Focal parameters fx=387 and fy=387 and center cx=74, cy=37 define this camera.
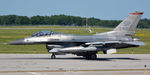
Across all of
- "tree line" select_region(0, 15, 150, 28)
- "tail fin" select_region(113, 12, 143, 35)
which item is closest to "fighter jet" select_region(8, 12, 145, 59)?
"tail fin" select_region(113, 12, 143, 35)

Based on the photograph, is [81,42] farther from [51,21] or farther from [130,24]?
[51,21]

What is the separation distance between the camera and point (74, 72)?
880 inches

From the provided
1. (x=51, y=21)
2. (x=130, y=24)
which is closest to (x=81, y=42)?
(x=130, y=24)

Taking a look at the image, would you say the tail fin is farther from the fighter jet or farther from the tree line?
the tree line

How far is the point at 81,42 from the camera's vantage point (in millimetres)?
32656

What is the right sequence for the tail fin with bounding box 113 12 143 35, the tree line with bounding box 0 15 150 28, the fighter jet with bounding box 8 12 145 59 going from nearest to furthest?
1. the fighter jet with bounding box 8 12 145 59
2. the tail fin with bounding box 113 12 143 35
3. the tree line with bounding box 0 15 150 28

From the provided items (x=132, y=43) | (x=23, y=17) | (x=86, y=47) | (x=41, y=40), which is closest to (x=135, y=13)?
(x=132, y=43)

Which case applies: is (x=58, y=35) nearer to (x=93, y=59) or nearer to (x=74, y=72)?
(x=93, y=59)

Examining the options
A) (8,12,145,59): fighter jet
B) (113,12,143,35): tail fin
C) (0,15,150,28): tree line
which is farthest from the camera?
(0,15,150,28): tree line

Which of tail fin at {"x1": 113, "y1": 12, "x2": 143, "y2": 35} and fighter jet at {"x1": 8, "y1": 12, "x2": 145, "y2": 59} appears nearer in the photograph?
fighter jet at {"x1": 8, "y1": 12, "x2": 145, "y2": 59}

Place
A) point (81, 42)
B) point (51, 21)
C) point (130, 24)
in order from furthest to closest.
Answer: point (51, 21), point (130, 24), point (81, 42)

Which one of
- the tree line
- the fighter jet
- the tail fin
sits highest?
the tail fin

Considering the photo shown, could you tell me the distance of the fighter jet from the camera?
31.5m

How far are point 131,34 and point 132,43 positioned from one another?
169 centimetres
